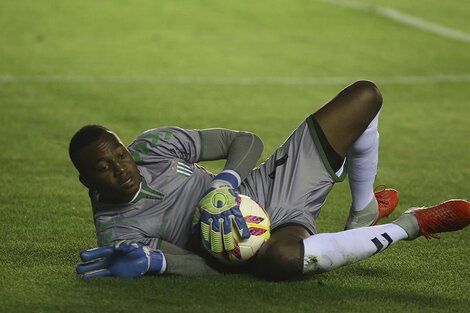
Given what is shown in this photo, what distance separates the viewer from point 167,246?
203 inches

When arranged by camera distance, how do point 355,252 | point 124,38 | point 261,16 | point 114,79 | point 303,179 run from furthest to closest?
point 261,16 → point 124,38 → point 114,79 → point 303,179 → point 355,252

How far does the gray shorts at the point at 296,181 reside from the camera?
532 cm

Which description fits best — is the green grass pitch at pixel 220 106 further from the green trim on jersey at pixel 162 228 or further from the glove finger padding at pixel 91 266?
the green trim on jersey at pixel 162 228

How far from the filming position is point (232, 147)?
5.34m

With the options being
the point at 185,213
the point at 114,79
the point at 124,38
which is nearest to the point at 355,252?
the point at 185,213

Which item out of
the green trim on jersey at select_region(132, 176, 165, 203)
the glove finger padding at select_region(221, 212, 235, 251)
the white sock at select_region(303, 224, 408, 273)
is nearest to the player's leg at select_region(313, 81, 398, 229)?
the white sock at select_region(303, 224, 408, 273)

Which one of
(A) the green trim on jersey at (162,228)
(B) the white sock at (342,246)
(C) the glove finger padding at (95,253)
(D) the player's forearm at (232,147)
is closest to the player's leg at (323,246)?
(B) the white sock at (342,246)

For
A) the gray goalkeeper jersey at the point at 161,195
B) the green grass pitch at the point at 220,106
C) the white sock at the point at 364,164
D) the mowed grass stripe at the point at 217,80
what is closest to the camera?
the green grass pitch at the point at 220,106

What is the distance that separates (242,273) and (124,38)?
897 centimetres

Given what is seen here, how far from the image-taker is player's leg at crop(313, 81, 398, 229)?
17.5 ft

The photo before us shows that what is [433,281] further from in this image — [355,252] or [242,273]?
[242,273]

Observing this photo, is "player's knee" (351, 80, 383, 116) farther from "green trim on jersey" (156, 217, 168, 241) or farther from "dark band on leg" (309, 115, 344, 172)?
"green trim on jersey" (156, 217, 168, 241)

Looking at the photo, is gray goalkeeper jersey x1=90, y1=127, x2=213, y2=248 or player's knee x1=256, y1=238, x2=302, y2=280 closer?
player's knee x1=256, y1=238, x2=302, y2=280

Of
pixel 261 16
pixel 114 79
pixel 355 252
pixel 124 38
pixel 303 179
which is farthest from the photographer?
pixel 261 16
